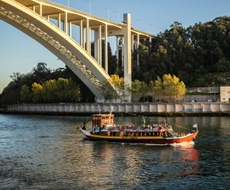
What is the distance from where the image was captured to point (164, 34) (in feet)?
330

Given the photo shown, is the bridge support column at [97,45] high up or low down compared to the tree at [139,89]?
up

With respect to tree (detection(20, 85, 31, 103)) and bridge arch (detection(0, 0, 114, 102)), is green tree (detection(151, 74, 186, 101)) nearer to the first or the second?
bridge arch (detection(0, 0, 114, 102))

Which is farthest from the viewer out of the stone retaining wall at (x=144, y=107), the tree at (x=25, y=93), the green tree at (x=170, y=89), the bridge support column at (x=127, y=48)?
the tree at (x=25, y=93)

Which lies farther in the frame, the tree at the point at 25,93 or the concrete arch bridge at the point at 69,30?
the tree at the point at 25,93

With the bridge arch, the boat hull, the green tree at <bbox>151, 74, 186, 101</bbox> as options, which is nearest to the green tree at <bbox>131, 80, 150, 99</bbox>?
the green tree at <bbox>151, 74, 186, 101</bbox>

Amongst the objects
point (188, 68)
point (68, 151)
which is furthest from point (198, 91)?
point (68, 151)

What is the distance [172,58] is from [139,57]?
7.92 metres

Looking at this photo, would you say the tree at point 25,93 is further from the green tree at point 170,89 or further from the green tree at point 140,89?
the green tree at point 170,89

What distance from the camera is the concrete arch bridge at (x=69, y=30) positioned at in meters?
59.8

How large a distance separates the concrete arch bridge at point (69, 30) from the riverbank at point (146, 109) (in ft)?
13.7

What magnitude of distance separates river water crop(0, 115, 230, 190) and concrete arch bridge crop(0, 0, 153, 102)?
25.4 m

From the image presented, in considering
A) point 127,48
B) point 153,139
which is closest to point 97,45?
point 127,48

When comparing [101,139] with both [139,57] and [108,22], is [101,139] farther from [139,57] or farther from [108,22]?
[139,57]

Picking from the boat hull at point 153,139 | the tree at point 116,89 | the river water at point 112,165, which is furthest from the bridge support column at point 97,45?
the boat hull at point 153,139
